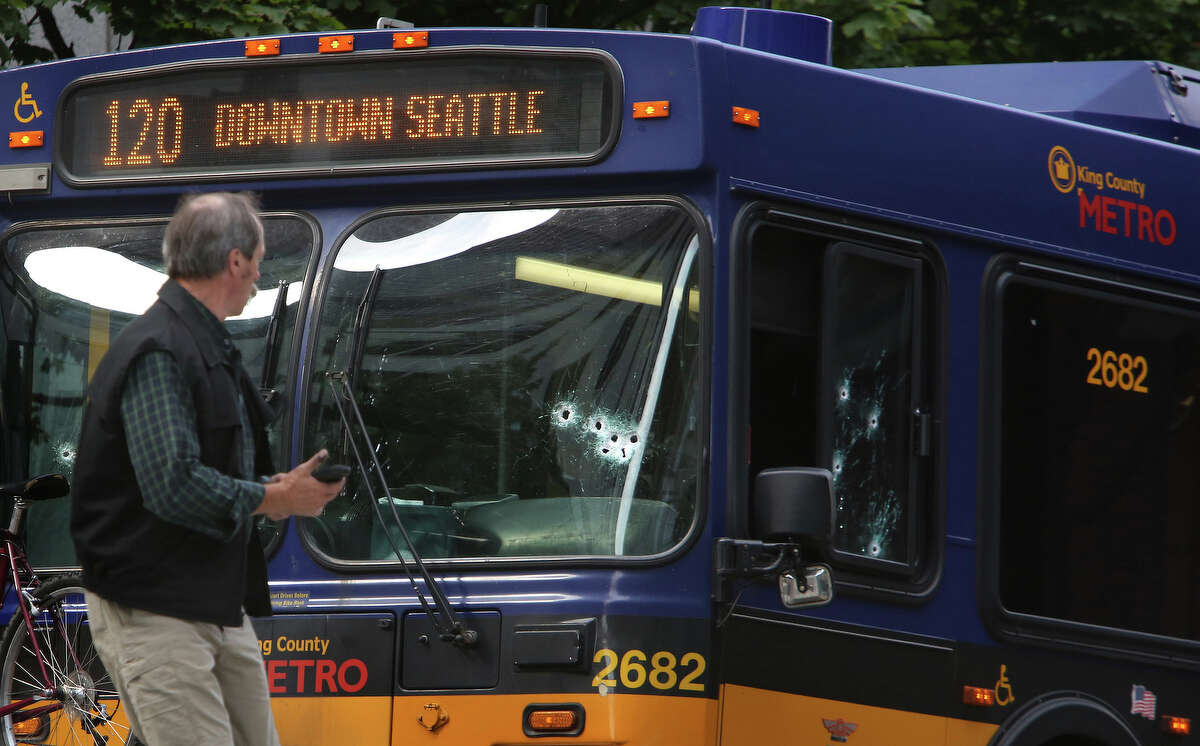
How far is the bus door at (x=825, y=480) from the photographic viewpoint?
504cm

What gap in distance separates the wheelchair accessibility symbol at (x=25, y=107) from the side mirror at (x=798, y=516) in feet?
9.04

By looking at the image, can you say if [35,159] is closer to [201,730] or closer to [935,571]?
[201,730]

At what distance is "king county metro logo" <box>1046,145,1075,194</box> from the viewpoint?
243 inches

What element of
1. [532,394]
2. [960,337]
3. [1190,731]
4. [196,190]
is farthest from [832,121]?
[1190,731]

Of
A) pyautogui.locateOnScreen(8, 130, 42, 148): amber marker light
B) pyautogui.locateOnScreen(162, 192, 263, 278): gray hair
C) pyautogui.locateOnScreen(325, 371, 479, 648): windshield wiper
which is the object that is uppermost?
pyautogui.locateOnScreen(8, 130, 42, 148): amber marker light

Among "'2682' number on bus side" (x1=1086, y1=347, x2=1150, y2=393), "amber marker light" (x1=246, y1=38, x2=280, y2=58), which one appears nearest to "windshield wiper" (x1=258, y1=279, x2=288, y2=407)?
"amber marker light" (x1=246, y1=38, x2=280, y2=58)

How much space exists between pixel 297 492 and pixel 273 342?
1.59 metres

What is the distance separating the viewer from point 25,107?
607cm

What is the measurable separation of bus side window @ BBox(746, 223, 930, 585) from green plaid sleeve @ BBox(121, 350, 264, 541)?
1.71 meters

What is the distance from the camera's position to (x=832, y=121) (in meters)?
5.56

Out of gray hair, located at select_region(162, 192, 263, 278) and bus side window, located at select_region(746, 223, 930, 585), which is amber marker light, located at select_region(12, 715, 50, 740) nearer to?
gray hair, located at select_region(162, 192, 263, 278)

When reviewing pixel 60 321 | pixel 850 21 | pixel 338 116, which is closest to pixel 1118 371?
pixel 338 116

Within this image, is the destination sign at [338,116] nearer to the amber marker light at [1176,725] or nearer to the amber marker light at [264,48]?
the amber marker light at [264,48]

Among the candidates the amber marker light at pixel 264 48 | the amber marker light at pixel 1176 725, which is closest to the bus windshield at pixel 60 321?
the amber marker light at pixel 264 48
